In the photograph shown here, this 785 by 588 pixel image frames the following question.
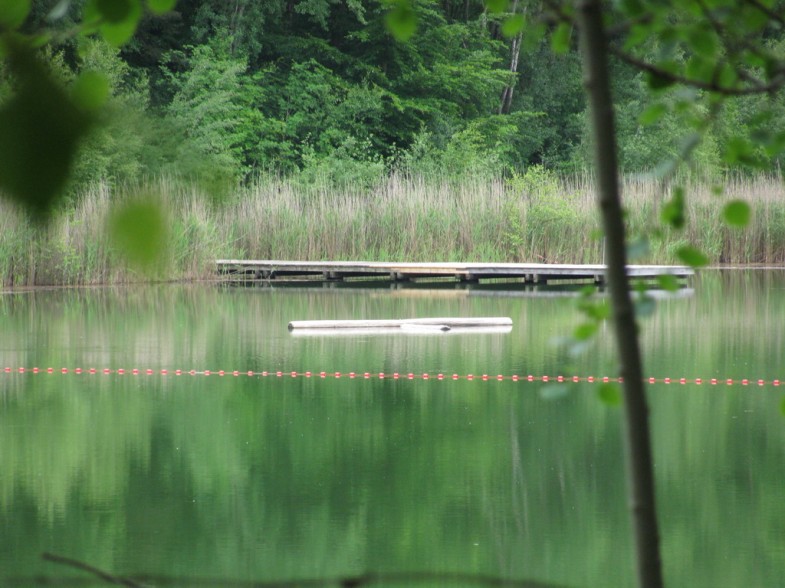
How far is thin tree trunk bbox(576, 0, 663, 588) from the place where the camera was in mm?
837

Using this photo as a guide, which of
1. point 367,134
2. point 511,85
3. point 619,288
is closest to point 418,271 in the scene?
point 367,134

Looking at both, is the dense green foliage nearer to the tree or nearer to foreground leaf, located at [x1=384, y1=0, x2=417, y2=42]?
the tree

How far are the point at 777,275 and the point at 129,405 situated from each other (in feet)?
42.1

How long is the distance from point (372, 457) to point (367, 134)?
71.3 ft

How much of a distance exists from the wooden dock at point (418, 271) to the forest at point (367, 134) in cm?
51

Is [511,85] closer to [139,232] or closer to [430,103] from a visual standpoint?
[430,103]

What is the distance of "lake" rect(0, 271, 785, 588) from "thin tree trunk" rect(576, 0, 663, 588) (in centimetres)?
15

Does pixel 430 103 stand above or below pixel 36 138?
above

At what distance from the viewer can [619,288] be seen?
85cm

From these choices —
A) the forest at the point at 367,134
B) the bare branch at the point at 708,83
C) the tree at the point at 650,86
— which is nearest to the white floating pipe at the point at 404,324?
the forest at the point at 367,134

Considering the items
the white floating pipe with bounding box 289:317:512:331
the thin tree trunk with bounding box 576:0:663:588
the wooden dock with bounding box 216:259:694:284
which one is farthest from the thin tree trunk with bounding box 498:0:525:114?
the thin tree trunk with bounding box 576:0:663:588

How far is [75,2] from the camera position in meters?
0.71

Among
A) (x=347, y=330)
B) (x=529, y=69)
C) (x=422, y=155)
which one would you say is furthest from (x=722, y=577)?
(x=529, y=69)

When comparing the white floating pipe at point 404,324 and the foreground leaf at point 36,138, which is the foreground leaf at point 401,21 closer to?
the foreground leaf at point 36,138
